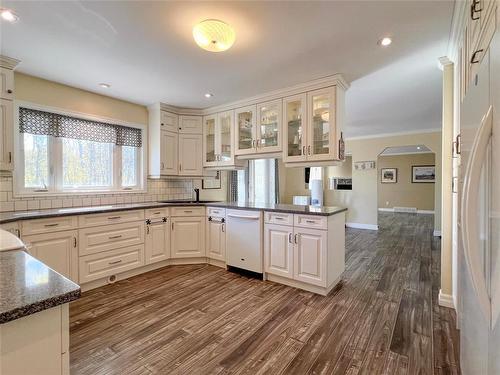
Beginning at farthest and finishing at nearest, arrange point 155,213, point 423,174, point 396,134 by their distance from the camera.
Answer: point 423,174 → point 396,134 → point 155,213

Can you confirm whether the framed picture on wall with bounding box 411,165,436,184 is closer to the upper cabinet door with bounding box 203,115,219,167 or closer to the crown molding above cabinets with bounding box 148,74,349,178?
the crown molding above cabinets with bounding box 148,74,349,178

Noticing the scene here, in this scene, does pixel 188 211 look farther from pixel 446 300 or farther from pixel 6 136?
pixel 446 300

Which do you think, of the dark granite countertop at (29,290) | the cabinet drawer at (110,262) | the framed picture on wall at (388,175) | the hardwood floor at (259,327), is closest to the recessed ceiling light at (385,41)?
the hardwood floor at (259,327)

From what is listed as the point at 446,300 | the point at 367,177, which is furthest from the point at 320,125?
the point at 367,177

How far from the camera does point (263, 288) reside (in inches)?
115

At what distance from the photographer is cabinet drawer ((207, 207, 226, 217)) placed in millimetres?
3539

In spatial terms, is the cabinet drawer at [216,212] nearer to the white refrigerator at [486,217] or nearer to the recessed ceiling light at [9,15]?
the recessed ceiling light at [9,15]

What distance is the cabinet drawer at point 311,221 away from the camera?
2.68 metres

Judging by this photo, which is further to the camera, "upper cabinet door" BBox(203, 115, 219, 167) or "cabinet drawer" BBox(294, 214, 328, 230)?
"upper cabinet door" BBox(203, 115, 219, 167)

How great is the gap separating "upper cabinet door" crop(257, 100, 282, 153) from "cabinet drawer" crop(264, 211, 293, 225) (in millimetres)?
889

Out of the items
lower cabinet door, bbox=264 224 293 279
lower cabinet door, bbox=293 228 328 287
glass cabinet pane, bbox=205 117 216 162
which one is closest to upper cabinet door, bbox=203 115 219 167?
glass cabinet pane, bbox=205 117 216 162

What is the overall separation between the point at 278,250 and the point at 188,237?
1438mm

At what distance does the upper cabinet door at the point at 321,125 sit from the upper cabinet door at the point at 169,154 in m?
2.17

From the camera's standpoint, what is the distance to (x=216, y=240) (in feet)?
11.9
